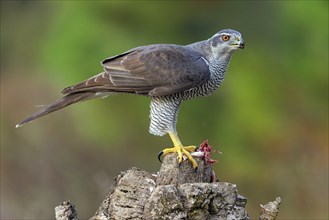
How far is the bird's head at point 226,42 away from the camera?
7.23 meters

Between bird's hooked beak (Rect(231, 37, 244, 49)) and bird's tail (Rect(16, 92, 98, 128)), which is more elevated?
bird's hooked beak (Rect(231, 37, 244, 49))

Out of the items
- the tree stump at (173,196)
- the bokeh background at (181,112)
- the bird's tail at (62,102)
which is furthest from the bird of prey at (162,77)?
the bokeh background at (181,112)

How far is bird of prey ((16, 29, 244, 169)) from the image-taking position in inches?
279

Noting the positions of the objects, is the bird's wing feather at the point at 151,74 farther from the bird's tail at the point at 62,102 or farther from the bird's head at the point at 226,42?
the bird's head at the point at 226,42

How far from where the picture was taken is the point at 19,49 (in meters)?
20.4

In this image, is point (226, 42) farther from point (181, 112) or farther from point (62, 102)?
point (181, 112)

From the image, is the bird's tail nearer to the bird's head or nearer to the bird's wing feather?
the bird's wing feather

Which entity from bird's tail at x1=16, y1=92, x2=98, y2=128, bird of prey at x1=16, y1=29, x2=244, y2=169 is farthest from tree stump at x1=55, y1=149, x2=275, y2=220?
bird's tail at x1=16, y1=92, x2=98, y2=128

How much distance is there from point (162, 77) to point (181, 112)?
731 cm

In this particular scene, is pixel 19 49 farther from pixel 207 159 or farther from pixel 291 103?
pixel 207 159

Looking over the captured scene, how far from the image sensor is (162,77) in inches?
284

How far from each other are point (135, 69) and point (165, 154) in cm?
91

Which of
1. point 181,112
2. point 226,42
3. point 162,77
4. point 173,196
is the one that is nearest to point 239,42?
point 226,42

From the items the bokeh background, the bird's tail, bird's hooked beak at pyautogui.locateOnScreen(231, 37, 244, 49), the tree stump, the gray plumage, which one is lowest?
the tree stump
